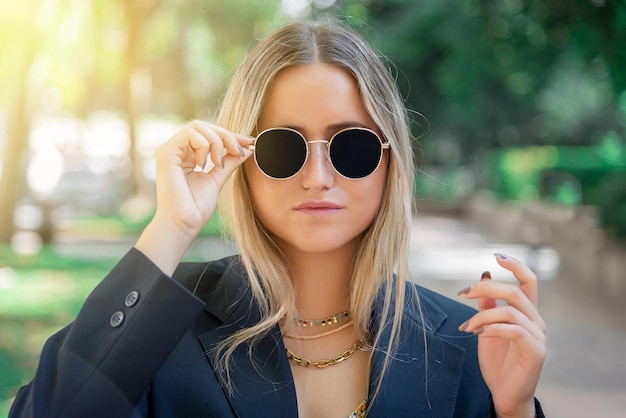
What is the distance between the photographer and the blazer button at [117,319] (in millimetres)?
1737

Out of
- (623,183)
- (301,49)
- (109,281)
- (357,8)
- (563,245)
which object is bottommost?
(563,245)

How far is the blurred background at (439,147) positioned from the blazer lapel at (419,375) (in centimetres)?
61

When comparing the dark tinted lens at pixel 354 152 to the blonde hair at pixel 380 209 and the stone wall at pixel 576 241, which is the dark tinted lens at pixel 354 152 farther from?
the stone wall at pixel 576 241

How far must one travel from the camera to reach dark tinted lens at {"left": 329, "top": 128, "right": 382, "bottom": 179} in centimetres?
204

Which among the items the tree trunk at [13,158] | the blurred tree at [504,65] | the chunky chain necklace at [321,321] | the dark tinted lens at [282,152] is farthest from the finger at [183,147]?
the tree trunk at [13,158]

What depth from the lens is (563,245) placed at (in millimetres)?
14656

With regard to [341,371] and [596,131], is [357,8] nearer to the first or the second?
[596,131]

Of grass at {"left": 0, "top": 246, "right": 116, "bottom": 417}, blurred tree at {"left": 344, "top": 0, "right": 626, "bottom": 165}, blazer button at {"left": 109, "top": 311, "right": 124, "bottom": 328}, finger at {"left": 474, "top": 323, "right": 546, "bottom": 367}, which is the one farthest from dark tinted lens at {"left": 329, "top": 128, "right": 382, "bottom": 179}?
blurred tree at {"left": 344, "top": 0, "right": 626, "bottom": 165}

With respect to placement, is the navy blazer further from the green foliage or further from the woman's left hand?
the green foliage

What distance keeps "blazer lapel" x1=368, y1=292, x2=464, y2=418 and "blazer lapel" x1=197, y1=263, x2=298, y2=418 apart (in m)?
0.23

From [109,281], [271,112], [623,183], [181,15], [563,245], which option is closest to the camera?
[109,281]

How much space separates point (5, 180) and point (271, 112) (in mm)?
14004

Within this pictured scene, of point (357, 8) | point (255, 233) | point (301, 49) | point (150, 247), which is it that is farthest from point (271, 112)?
point (357, 8)

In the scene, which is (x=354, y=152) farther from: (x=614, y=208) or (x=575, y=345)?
(x=614, y=208)
